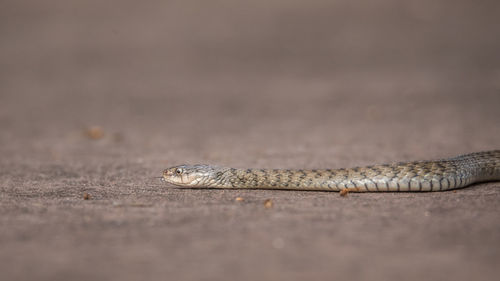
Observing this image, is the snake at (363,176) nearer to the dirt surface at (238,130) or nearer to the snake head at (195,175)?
the snake head at (195,175)

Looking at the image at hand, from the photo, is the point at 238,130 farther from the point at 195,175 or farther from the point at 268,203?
the point at 268,203

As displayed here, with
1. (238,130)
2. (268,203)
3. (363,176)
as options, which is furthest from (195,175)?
(238,130)

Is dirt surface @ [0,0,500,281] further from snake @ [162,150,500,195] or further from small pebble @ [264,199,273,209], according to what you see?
snake @ [162,150,500,195]

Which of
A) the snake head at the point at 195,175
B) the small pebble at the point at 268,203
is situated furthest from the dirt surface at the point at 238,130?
the snake head at the point at 195,175

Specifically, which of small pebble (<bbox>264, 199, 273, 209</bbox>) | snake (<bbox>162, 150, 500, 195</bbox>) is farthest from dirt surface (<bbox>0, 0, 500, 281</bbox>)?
snake (<bbox>162, 150, 500, 195</bbox>)

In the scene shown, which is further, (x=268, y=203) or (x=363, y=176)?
(x=363, y=176)

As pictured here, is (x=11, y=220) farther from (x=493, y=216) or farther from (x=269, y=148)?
(x=269, y=148)

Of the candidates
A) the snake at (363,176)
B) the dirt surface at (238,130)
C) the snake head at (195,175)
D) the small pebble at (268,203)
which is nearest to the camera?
the dirt surface at (238,130)
